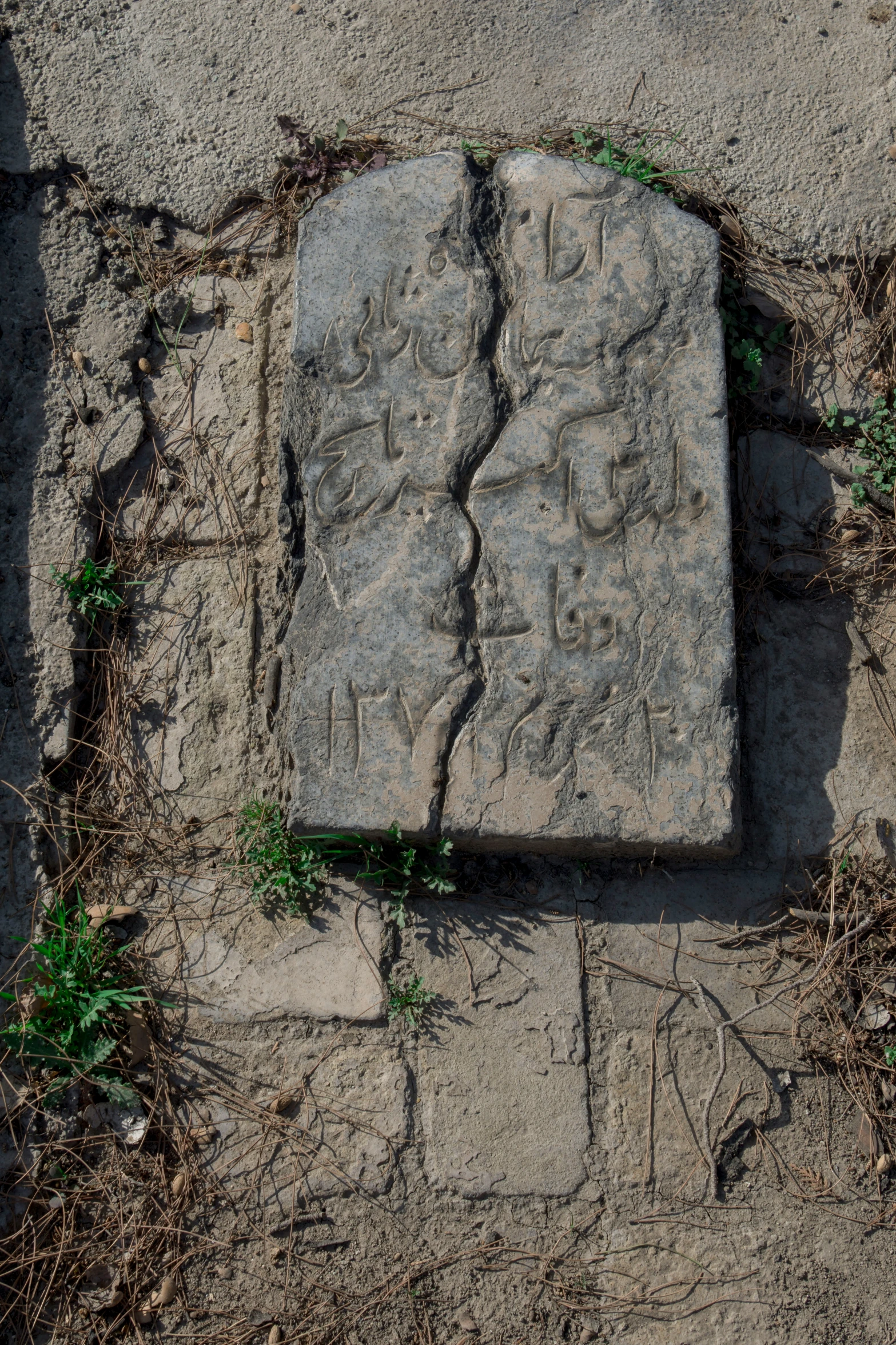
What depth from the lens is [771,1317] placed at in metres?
2.33

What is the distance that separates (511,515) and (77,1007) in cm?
148

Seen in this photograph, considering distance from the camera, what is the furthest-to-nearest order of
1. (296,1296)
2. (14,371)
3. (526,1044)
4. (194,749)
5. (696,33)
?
1. (696,33)
2. (14,371)
3. (194,749)
4. (526,1044)
5. (296,1296)

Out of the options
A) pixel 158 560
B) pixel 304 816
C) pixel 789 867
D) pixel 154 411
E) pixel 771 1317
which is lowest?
pixel 771 1317

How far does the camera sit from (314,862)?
99.7 inches

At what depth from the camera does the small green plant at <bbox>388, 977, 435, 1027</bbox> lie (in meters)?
2.49

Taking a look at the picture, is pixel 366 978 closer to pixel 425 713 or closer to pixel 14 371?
pixel 425 713

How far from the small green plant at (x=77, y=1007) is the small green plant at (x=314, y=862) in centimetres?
37

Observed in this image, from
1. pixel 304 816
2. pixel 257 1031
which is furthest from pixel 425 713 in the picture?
pixel 257 1031

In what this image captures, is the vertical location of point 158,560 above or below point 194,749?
above

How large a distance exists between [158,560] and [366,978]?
3.87ft

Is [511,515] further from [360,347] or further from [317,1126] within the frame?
[317,1126]

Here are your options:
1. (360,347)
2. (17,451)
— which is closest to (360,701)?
(360,347)

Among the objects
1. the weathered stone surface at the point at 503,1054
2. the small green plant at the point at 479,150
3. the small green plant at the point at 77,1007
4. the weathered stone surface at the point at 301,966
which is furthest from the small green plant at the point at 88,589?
the small green plant at the point at 479,150

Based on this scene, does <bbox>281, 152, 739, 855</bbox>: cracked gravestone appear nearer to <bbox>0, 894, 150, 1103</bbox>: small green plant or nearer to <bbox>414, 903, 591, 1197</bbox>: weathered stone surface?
<bbox>414, 903, 591, 1197</bbox>: weathered stone surface
